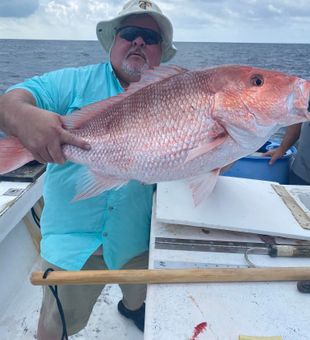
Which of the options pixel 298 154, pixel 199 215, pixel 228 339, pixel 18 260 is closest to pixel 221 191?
pixel 199 215

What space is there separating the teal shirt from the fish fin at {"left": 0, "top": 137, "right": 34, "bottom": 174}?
0.43 metres

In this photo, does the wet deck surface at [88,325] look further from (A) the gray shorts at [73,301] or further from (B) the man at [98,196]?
(B) the man at [98,196]

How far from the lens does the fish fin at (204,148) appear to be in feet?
4.10

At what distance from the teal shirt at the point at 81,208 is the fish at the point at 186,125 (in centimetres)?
40

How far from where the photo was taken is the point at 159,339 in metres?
1.08

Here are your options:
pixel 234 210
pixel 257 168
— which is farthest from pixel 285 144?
pixel 234 210

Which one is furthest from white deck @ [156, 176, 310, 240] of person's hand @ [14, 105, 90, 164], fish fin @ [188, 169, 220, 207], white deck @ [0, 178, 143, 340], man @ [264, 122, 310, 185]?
white deck @ [0, 178, 143, 340]

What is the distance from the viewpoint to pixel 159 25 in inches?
75.2

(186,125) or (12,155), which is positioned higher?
(186,125)

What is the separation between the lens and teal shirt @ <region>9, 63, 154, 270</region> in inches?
71.0

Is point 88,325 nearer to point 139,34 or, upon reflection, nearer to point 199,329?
point 199,329

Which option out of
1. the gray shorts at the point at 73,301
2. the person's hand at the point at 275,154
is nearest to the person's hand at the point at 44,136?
the gray shorts at the point at 73,301

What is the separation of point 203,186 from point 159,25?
0.97 meters

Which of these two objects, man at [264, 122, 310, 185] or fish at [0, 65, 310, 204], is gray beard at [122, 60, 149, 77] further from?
man at [264, 122, 310, 185]
